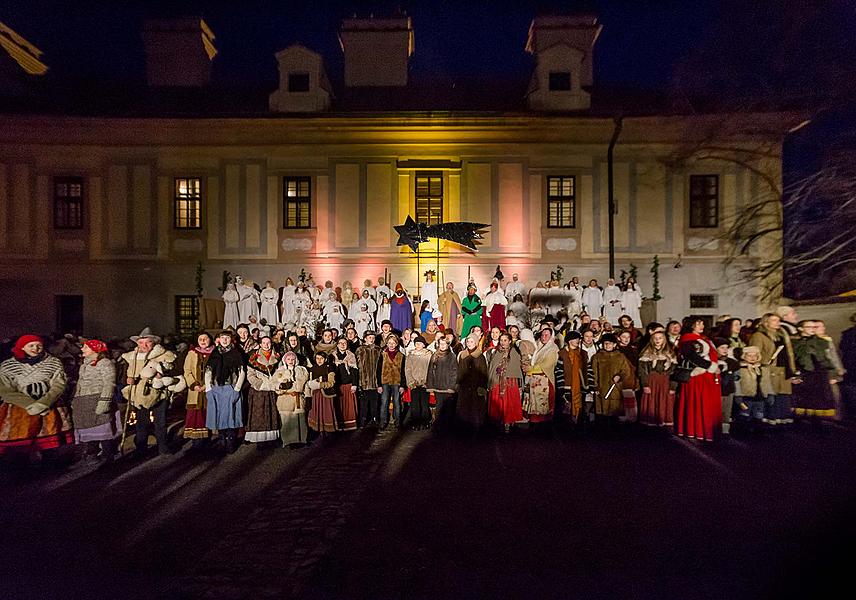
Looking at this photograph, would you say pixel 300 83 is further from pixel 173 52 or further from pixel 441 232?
pixel 441 232

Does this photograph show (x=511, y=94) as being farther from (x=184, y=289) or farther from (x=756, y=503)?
(x=756, y=503)

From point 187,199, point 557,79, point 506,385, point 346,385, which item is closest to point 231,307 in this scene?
point 187,199

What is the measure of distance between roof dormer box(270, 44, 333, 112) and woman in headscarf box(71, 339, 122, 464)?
14.0m

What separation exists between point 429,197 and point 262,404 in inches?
495

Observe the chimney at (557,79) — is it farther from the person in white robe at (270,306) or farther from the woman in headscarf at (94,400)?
the woman in headscarf at (94,400)

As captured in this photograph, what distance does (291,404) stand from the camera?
9180mm

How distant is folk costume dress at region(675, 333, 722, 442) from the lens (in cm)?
905

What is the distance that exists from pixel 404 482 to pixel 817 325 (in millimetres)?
7807

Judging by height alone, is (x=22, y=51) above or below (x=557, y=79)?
above

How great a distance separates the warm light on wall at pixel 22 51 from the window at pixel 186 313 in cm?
1239

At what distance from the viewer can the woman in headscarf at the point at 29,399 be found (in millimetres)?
7488

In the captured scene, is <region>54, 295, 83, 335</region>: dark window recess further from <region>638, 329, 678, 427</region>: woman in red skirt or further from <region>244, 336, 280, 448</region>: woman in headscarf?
<region>638, 329, 678, 427</region>: woman in red skirt

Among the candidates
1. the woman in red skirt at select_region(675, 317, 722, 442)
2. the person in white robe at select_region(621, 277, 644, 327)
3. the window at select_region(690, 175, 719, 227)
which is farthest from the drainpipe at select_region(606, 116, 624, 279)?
the woman in red skirt at select_region(675, 317, 722, 442)

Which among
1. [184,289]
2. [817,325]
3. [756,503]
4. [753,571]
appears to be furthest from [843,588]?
[184,289]
